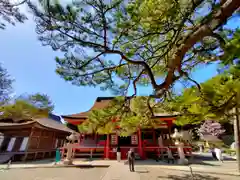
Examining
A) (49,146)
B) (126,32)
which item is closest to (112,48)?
(126,32)

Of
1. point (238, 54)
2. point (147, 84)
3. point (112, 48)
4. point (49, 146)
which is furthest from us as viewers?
point (49, 146)

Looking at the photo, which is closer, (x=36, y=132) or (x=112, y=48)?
(x=112, y=48)

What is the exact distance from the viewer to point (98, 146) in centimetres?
1075

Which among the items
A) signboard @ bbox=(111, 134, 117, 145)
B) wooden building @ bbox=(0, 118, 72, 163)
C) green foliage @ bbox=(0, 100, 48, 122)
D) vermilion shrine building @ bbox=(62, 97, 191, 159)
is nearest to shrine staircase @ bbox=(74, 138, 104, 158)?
vermilion shrine building @ bbox=(62, 97, 191, 159)

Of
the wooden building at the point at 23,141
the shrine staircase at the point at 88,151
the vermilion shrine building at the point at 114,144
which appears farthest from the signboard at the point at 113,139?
the wooden building at the point at 23,141

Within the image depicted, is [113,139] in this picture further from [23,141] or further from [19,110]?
[19,110]

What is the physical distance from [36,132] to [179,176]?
1174 cm

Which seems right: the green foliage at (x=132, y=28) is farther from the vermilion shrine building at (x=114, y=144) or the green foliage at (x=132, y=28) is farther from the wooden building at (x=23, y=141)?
the wooden building at (x=23, y=141)

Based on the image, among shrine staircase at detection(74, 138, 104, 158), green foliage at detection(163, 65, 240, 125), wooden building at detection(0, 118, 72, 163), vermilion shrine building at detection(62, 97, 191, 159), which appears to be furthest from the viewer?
wooden building at detection(0, 118, 72, 163)

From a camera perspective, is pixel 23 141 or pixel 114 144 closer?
pixel 114 144

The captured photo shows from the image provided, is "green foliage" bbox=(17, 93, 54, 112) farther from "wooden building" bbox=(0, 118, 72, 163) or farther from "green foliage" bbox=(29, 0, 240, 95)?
"wooden building" bbox=(0, 118, 72, 163)

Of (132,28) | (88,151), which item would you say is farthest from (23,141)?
(132,28)

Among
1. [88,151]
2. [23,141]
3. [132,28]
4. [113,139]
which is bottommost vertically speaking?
[88,151]

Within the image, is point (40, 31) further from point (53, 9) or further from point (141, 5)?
point (141, 5)
